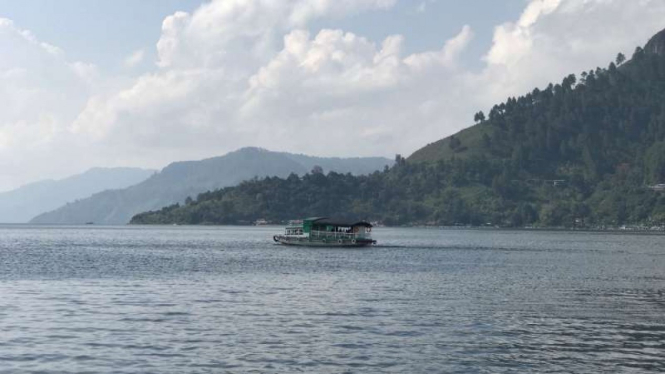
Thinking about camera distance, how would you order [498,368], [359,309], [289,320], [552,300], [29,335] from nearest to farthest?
[498,368], [29,335], [289,320], [359,309], [552,300]

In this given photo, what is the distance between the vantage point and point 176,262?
458 feet

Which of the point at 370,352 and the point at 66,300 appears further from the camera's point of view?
the point at 66,300

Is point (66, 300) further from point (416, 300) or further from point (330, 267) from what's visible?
point (330, 267)

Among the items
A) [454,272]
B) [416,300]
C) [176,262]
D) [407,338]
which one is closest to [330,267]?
[454,272]

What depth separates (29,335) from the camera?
5616 cm

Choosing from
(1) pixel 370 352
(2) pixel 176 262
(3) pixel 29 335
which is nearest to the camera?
(1) pixel 370 352

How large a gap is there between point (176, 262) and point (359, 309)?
73912mm

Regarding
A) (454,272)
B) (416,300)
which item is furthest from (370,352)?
(454,272)

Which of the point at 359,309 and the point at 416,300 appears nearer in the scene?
the point at 359,309

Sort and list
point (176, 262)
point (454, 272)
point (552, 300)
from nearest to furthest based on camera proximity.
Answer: point (552, 300) < point (454, 272) < point (176, 262)

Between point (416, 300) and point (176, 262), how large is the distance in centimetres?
6931

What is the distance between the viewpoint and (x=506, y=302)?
79438 millimetres

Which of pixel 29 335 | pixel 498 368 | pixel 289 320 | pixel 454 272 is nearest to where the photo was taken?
pixel 498 368

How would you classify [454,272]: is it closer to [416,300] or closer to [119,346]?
[416,300]
